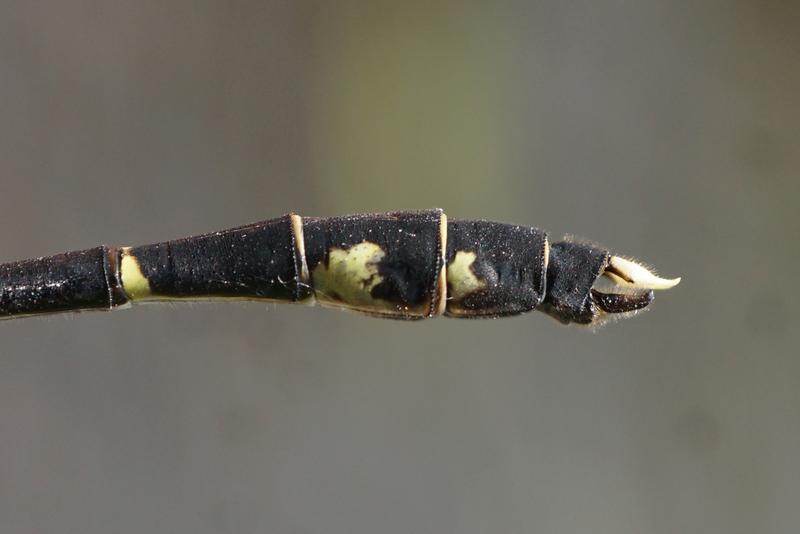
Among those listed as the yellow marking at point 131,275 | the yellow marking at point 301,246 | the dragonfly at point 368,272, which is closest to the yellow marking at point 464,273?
the dragonfly at point 368,272

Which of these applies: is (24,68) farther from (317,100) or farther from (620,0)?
(620,0)

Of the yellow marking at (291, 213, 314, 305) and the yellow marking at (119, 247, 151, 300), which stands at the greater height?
the yellow marking at (291, 213, 314, 305)

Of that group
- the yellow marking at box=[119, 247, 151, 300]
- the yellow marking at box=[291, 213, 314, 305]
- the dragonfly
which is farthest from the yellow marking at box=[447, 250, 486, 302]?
the yellow marking at box=[119, 247, 151, 300]

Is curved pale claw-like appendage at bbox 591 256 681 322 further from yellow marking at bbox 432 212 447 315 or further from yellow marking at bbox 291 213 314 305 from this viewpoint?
yellow marking at bbox 291 213 314 305

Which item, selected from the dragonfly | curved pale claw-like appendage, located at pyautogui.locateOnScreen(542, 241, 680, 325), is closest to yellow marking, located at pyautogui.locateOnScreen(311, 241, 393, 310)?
the dragonfly

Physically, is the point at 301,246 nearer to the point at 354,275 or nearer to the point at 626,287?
the point at 354,275

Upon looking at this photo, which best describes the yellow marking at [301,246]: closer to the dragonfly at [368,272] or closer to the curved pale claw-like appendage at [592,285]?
the dragonfly at [368,272]

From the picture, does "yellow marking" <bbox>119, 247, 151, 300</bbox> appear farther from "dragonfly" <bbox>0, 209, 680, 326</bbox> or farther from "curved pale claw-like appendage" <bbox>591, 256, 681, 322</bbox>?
"curved pale claw-like appendage" <bbox>591, 256, 681, 322</bbox>

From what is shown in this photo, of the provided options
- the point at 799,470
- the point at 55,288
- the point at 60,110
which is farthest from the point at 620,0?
the point at 55,288
